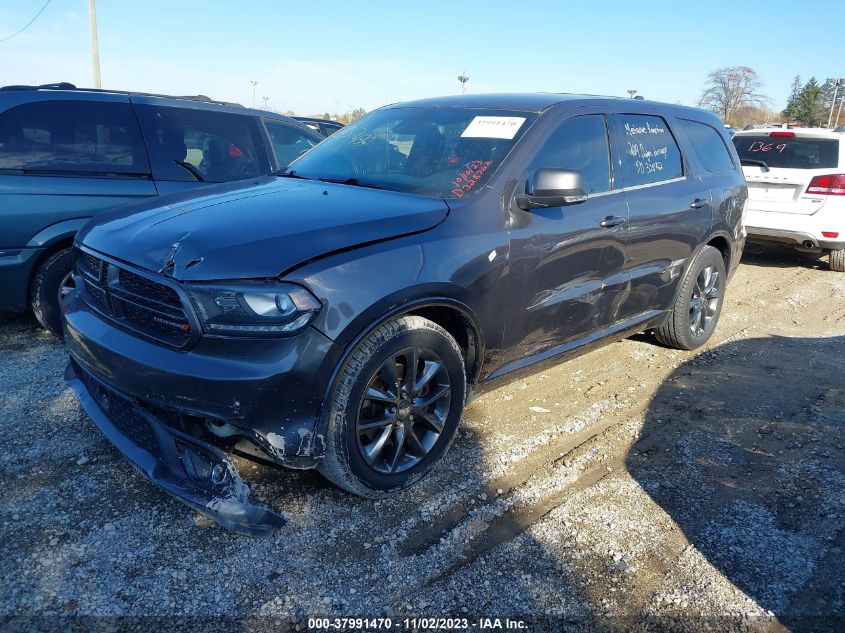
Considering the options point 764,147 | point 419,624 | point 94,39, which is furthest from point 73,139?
point 94,39

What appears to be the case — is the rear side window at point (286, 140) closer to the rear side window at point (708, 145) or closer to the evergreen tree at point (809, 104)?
the rear side window at point (708, 145)

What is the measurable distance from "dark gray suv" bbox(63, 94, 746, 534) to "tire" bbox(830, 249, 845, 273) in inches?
210

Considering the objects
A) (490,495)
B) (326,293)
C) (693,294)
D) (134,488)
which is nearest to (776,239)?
(693,294)

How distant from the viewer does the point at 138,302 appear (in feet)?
8.55

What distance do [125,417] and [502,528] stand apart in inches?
66.5

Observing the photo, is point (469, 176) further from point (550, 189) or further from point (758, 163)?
point (758, 163)

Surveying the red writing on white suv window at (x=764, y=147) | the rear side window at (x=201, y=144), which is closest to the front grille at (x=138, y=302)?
the rear side window at (x=201, y=144)

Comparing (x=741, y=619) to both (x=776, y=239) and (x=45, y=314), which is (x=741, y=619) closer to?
(x=45, y=314)

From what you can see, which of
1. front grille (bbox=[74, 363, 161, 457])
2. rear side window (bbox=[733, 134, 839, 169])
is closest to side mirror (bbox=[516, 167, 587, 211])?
front grille (bbox=[74, 363, 161, 457])

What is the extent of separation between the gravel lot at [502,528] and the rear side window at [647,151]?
4.87 feet

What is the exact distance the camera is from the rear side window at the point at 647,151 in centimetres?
406

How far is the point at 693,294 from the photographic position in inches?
197

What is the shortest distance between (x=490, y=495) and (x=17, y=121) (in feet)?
13.1

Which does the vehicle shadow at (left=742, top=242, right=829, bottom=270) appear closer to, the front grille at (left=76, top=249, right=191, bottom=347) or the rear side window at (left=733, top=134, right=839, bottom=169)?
the rear side window at (left=733, top=134, right=839, bottom=169)
